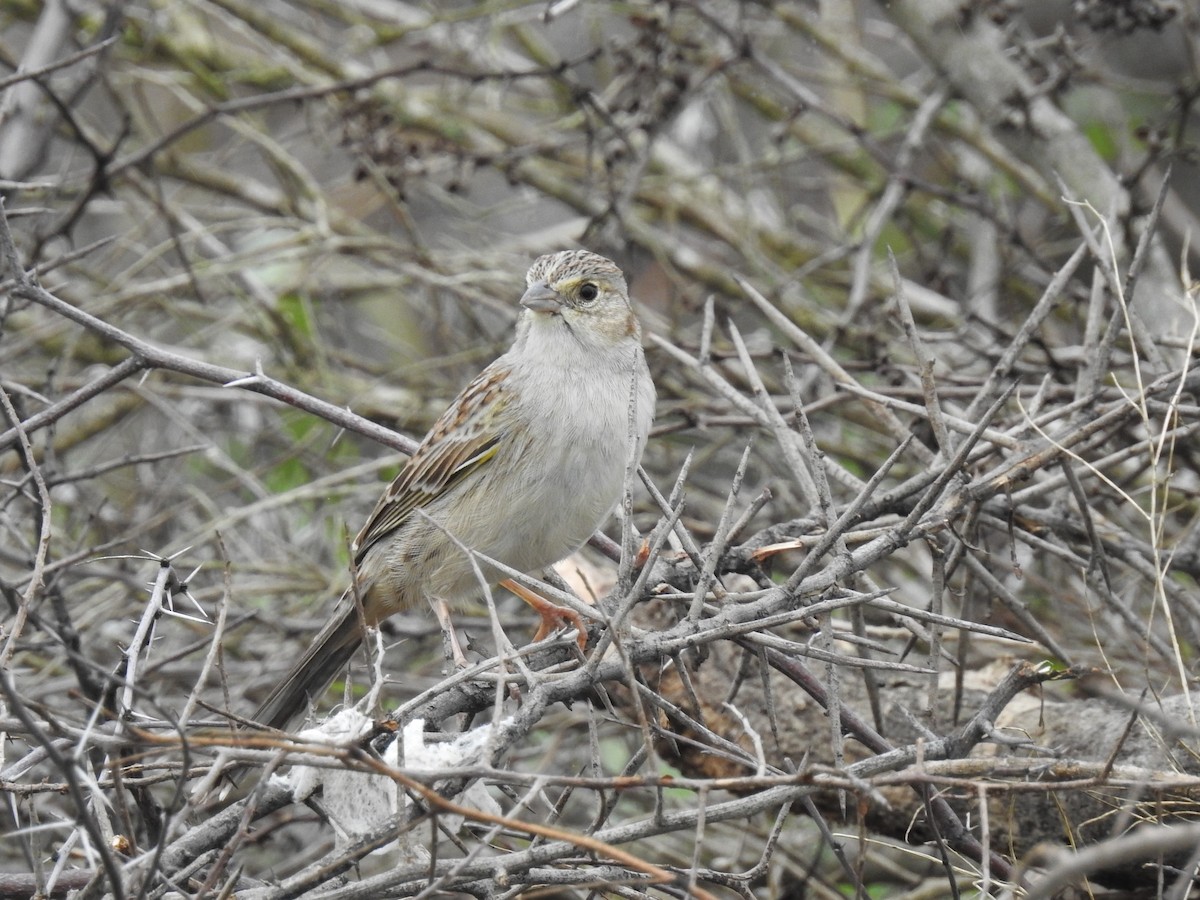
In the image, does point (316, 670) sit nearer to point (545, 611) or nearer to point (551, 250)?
point (545, 611)

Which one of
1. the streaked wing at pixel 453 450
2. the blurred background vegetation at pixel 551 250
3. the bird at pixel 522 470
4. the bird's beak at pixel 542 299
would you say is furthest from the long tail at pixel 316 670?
the bird's beak at pixel 542 299

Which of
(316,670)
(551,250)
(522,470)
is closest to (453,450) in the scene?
(522,470)

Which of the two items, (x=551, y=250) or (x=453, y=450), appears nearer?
(x=453, y=450)

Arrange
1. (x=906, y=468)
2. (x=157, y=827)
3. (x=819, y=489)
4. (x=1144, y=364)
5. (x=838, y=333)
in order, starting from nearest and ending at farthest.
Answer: (x=157, y=827), (x=819, y=489), (x=1144, y=364), (x=906, y=468), (x=838, y=333)

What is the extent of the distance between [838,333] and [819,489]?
257 cm

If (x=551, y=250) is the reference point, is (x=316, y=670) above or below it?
below

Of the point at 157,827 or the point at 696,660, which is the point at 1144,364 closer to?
the point at 696,660

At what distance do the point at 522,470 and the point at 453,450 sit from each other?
361mm

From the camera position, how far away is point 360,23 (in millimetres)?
7406

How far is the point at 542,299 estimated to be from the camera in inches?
169

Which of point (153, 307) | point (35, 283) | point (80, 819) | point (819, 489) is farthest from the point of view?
point (153, 307)

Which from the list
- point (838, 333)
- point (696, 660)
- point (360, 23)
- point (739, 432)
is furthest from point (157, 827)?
point (360, 23)

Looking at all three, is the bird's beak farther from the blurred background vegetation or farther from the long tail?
the long tail

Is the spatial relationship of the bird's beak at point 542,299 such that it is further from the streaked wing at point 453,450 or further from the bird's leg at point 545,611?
the bird's leg at point 545,611
